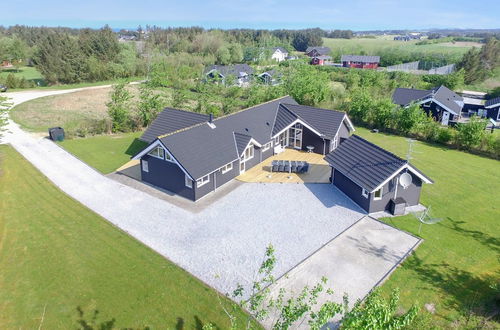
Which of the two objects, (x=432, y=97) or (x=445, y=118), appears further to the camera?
(x=445, y=118)

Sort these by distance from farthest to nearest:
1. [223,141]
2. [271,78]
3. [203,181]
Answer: [271,78] < [223,141] < [203,181]

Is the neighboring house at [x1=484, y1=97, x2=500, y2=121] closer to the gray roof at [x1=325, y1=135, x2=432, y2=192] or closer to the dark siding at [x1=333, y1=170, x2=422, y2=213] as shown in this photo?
the gray roof at [x1=325, y1=135, x2=432, y2=192]

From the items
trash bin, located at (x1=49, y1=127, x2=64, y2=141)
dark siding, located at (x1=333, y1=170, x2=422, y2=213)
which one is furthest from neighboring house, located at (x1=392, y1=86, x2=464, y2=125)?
trash bin, located at (x1=49, y1=127, x2=64, y2=141)

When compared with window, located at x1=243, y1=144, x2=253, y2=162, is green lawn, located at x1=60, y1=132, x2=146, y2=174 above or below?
below

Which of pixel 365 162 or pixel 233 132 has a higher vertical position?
pixel 233 132

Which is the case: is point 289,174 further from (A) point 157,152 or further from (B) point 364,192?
(A) point 157,152

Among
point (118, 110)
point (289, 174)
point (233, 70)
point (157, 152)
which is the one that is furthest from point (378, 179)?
point (233, 70)

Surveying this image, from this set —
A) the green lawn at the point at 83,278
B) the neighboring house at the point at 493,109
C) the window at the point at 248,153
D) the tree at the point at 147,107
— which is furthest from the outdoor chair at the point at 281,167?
the neighboring house at the point at 493,109
